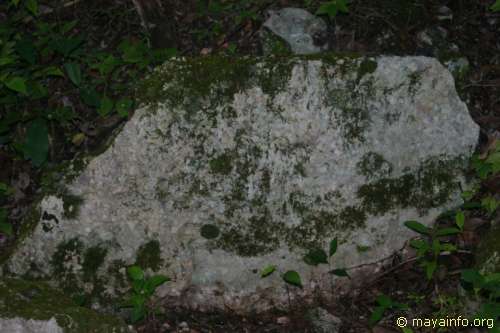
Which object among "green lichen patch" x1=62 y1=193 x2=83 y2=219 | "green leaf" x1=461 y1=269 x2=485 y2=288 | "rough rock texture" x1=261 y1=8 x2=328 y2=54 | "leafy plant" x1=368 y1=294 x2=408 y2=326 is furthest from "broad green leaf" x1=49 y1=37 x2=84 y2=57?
"green leaf" x1=461 y1=269 x2=485 y2=288

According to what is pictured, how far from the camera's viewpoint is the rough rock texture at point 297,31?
4363 millimetres

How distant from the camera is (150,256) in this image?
3295 mm

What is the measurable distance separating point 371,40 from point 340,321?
2135mm

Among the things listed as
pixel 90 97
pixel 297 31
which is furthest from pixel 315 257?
pixel 90 97

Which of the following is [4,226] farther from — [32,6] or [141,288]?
[32,6]

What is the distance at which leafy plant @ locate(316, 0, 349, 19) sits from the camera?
423cm

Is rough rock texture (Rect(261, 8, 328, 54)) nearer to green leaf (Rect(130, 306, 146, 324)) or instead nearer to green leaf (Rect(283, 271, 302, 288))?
green leaf (Rect(283, 271, 302, 288))

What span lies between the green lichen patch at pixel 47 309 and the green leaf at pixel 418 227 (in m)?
1.68

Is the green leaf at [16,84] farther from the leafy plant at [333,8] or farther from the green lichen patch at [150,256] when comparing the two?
the leafy plant at [333,8]

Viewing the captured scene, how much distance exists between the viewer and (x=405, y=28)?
14.4ft

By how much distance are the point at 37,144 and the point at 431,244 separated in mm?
2764

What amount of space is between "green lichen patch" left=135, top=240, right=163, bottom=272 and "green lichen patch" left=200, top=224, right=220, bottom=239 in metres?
0.26

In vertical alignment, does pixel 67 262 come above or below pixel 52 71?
below

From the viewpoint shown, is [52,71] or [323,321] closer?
[323,321]
